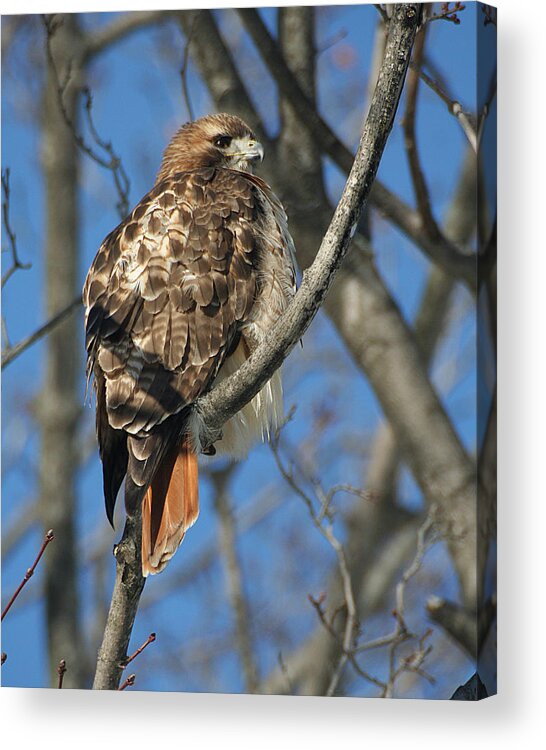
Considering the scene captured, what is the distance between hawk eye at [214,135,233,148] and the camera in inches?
133

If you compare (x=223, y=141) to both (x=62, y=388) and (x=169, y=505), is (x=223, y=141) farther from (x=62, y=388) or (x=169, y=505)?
(x=169, y=505)

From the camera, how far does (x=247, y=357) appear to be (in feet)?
10.6

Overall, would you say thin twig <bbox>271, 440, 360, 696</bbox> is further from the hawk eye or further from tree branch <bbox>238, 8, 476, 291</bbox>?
the hawk eye

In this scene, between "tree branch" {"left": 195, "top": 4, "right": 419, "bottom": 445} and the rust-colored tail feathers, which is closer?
"tree branch" {"left": 195, "top": 4, "right": 419, "bottom": 445}

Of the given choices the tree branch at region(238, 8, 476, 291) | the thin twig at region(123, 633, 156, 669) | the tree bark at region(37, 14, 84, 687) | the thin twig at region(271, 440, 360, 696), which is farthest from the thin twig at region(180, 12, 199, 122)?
the thin twig at region(123, 633, 156, 669)

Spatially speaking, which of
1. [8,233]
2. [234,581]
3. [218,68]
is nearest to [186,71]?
[218,68]

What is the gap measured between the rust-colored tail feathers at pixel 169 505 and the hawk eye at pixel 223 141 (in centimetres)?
75

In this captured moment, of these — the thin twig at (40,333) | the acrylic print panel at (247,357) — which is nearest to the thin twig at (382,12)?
the acrylic print panel at (247,357)

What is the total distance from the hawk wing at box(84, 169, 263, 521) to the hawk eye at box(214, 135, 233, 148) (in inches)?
3.2

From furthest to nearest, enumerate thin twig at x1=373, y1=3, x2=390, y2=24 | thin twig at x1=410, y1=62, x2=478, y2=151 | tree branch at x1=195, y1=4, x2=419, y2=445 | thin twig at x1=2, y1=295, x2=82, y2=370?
1. thin twig at x1=2, y1=295, x2=82, y2=370
2. thin twig at x1=373, y1=3, x2=390, y2=24
3. thin twig at x1=410, y1=62, x2=478, y2=151
4. tree branch at x1=195, y1=4, x2=419, y2=445

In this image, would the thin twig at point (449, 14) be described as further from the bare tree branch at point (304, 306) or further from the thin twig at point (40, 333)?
the thin twig at point (40, 333)

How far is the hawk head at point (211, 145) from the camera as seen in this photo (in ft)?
11.1

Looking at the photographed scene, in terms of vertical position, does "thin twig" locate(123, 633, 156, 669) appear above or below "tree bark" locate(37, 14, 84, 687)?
below

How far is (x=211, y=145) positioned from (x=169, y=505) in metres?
0.90
